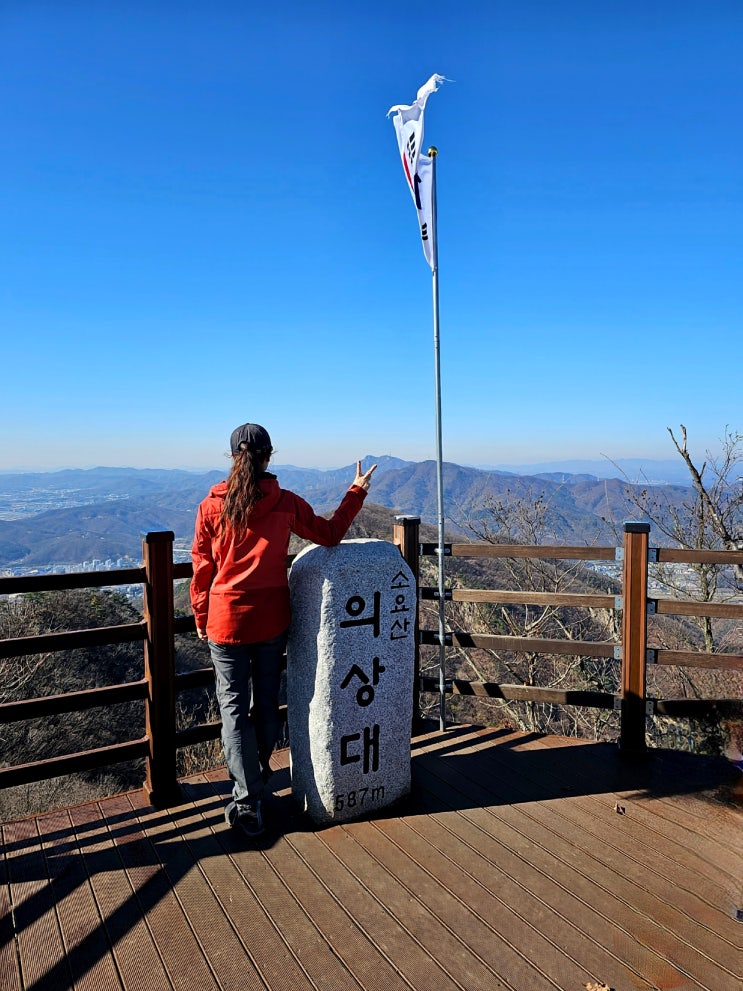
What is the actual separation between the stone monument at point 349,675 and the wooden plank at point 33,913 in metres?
1.23

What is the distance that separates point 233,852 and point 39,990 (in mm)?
956

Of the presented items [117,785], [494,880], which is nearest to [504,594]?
[494,880]

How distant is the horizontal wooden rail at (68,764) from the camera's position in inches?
129

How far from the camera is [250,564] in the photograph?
311cm

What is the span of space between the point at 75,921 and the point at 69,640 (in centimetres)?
132

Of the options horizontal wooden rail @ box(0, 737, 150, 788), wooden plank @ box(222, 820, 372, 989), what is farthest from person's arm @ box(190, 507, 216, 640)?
wooden plank @ box(222, 820, 372, 989)

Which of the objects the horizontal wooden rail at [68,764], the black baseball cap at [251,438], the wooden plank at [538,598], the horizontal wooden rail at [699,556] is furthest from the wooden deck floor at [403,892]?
the black baseball cap at [251,438]

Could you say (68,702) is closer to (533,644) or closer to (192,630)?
(192,630)

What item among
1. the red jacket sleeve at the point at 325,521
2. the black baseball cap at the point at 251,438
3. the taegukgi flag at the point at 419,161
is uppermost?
the taegukgi flag at the point at 419,161

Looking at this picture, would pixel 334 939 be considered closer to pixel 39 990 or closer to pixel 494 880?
pixel 494 880

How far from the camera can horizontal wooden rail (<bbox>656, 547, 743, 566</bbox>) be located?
391 centimetres

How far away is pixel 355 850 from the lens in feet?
10.1

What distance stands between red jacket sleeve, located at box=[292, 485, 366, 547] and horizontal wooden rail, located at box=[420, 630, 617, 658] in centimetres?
147

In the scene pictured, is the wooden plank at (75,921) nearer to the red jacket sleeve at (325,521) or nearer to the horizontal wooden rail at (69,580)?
the horizontal wooden rail at (69,580)
